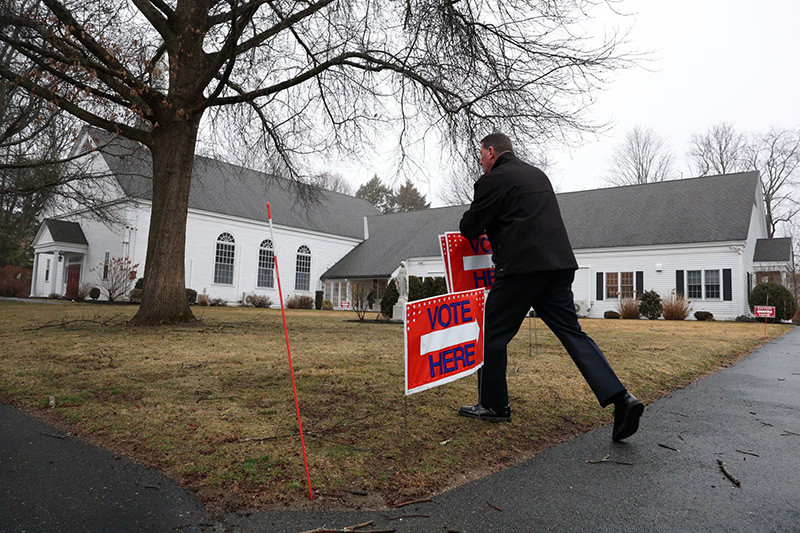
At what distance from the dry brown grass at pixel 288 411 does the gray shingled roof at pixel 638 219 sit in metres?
20.0

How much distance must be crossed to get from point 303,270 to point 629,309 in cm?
2030

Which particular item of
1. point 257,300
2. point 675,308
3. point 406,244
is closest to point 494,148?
point 675,308

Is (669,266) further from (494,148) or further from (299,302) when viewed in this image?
(494,148)

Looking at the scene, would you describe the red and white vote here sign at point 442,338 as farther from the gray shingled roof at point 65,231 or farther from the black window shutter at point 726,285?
the gray shingled roof at point 65,231

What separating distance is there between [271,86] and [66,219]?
89.1 ft

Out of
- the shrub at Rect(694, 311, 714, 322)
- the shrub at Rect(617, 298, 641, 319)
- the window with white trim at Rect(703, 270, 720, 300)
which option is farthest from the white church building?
the shrub at Rect(617, 298, 641, 319)

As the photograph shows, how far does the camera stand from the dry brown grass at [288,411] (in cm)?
277

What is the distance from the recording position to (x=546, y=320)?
3770 mm

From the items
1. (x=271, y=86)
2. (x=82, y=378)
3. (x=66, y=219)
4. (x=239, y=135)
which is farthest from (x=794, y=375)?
(x=66, y=219)

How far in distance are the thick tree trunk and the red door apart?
63.4 ft

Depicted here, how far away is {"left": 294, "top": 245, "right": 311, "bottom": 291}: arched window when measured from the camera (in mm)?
33812

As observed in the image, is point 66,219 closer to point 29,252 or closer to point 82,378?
point 29,252

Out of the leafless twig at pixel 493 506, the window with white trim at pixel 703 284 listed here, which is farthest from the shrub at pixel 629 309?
the leafless twig at pixel 493 506

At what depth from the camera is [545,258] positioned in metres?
3.48
